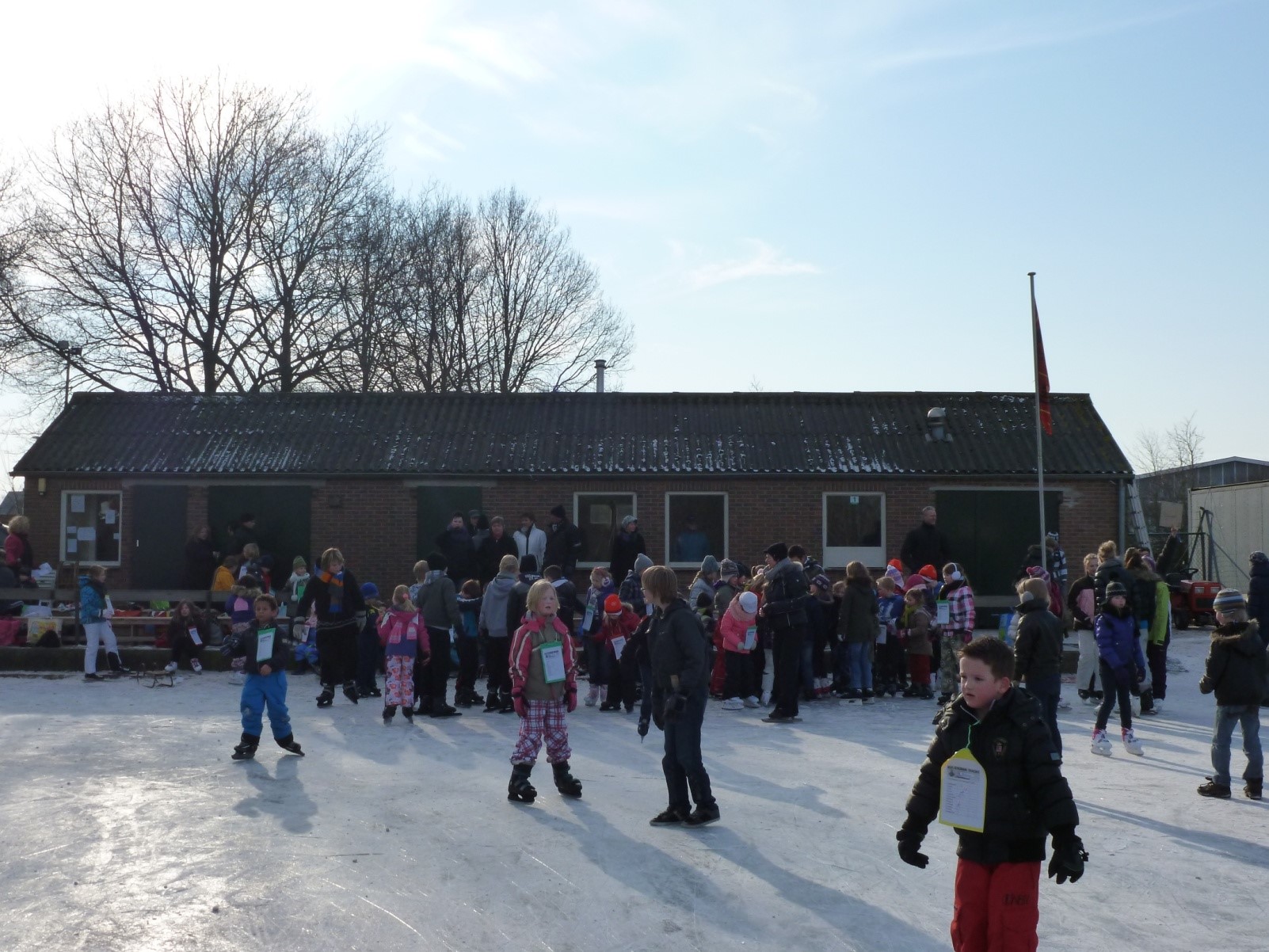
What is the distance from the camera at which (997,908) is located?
14.6 ft

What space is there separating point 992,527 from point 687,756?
1461 cm

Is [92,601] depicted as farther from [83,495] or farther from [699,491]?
[699,491]

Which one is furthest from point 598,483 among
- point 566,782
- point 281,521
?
point 566,782

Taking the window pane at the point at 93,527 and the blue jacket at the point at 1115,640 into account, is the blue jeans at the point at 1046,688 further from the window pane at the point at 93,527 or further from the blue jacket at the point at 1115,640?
the window pane at the point at 93,527

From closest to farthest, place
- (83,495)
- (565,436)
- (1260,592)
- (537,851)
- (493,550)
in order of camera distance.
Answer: (537,851) → (1260,592) → (493,550) → (83,495) → (565,436)

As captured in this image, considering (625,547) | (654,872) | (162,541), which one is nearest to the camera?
(654,872)

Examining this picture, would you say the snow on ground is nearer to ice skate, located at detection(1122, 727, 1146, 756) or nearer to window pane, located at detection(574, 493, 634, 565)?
ice skate, located at detection(1122, 727, 1146, 756)

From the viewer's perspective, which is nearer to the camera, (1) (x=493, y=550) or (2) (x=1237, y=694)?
(2) (x=1237, y=694)

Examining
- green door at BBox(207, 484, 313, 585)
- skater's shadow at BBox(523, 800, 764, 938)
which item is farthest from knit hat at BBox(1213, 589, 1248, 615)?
green door at BBox(207, 484, 313, 585)

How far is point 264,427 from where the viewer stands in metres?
22.7

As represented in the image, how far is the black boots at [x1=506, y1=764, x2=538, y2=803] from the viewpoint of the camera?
851 centimetres

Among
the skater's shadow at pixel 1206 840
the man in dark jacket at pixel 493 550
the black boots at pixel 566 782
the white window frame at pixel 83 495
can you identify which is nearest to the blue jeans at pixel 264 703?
the black boots at pixel 566 782

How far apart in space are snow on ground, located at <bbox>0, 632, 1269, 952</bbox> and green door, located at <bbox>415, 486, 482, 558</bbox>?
962 cm

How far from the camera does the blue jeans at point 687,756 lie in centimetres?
780
